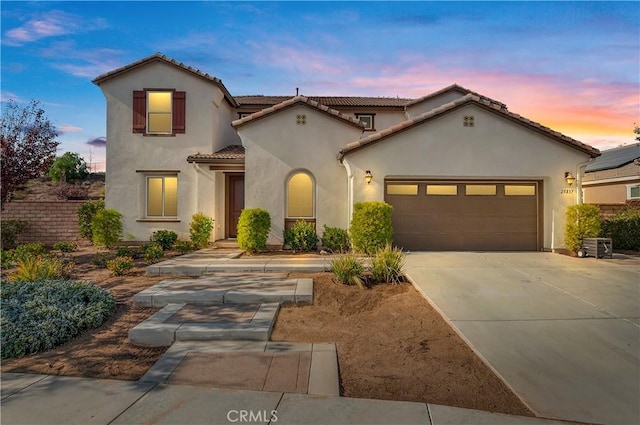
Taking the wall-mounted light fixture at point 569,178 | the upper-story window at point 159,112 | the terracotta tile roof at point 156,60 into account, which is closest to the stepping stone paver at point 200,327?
the upper-story window at point 159,112

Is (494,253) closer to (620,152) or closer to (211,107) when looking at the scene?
(211,107)

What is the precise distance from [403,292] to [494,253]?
18.7 feet

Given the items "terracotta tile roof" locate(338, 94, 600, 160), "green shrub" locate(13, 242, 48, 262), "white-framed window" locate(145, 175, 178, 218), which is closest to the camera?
"green shrub" locate(13, 242, 48, 262)

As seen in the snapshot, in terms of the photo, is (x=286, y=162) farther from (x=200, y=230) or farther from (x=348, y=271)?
(x=348, y=271)

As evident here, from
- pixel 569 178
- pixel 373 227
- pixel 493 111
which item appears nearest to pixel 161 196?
pixel 373 227

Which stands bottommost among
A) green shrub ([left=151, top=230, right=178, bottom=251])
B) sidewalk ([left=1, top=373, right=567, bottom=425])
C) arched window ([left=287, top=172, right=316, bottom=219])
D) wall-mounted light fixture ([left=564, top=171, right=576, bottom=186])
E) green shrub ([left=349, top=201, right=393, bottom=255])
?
sidewalk ([left=1, top=373, right=567, bottom=425])

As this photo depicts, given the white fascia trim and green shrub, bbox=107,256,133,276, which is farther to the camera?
the white fascia trim

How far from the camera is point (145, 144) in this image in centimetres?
1396

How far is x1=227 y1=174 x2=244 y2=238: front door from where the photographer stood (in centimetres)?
1430

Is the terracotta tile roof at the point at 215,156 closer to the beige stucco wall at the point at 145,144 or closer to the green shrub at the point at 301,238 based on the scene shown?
the beige stucco wall at the point at 145,144

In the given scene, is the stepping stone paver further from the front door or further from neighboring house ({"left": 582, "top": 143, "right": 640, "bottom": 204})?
neighboring house ({"left": 582, "top": 143, "right": 640, "bottom": 204})

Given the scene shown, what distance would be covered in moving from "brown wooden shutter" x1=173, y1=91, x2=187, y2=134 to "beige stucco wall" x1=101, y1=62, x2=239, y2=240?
0.50 feet

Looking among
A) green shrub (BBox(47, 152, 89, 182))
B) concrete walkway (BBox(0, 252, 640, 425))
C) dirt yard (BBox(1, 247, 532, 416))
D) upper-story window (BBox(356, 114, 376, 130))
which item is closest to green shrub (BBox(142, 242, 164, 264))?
dirt yard (BBox(1, 247, 532, 416))

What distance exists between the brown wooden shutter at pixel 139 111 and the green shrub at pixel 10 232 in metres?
5.87
